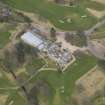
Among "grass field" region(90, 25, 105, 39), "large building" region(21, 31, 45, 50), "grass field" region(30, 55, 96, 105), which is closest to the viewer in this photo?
"grass field" region(30, 55, 96, 105)

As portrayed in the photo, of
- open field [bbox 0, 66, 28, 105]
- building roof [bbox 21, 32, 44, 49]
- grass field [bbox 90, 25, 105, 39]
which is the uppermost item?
building roof [bbox 21, 32, 44, 49]

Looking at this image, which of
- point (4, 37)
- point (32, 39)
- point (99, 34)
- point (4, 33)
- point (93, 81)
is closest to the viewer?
point (93, 81)

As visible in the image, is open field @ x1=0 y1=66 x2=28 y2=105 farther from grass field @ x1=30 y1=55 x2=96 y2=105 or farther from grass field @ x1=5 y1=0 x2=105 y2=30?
grass field @ x1=5 y1=0 x2=105 y2=30

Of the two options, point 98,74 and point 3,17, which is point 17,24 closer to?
point 3,17

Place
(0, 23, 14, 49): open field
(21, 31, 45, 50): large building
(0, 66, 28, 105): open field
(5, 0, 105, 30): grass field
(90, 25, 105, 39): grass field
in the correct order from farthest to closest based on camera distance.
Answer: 1. (5, 0, 105, 30): grass field
2. (90, 25, 105, 39): grass field
3. (0, 23, 14, 49): open field
4. (21, 31, 45, 50): large building
5. (0, 66, 28, 105): open field

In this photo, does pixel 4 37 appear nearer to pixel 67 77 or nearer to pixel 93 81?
pixel 67 77

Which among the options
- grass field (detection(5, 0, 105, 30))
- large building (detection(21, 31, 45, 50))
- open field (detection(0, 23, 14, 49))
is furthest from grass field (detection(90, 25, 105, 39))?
open field (detection(0, 23, 14, 49))

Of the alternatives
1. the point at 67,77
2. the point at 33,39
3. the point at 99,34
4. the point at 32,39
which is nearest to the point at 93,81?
the point at 67,77
